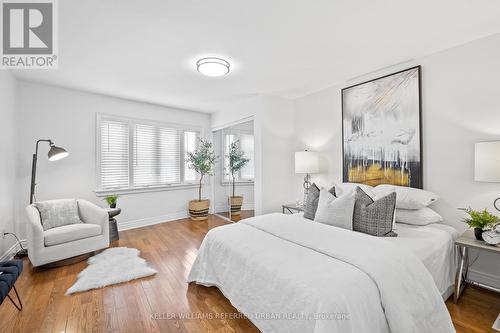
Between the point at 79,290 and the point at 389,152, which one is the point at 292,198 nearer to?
the point at 389,152

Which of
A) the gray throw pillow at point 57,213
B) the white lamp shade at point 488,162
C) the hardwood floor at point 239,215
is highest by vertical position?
the white lamp shade at point 488,162

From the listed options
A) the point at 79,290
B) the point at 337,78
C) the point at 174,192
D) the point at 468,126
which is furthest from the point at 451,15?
the point at 174,192

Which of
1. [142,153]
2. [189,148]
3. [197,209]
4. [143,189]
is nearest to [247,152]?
[189,148]

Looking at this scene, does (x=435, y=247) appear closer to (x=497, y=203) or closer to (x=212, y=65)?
(x=497, y=203)

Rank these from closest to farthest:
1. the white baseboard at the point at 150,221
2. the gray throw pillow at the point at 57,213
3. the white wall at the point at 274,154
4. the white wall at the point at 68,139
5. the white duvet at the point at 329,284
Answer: the white duvet at the point at 329,284
the gray throw pillow at the point at 57,213
the white wall at the point at 68,139
the white wall at the point at 274,154
the white baseboard at the point at 150,221

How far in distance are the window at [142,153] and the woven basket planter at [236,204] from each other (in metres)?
1.10

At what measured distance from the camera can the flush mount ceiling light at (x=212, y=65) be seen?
8.92ft

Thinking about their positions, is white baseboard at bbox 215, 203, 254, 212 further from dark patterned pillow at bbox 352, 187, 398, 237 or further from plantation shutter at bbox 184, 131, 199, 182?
dark patterned pillow at bbox 352, 187, 398, 237

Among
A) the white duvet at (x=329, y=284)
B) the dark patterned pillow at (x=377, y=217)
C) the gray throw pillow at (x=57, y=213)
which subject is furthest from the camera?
the gray throw pillow at (x=57, y=213)

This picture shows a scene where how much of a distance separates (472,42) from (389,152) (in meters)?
1.36

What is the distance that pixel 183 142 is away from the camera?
17.2 ft

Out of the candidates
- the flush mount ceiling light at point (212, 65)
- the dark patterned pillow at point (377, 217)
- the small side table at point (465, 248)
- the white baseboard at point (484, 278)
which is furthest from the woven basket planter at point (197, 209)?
the white baseboard at point (484, 278)

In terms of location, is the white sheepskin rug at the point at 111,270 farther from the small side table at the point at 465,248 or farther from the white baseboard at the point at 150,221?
the small side table at the point at 465,248

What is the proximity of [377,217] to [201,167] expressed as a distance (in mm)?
3732
